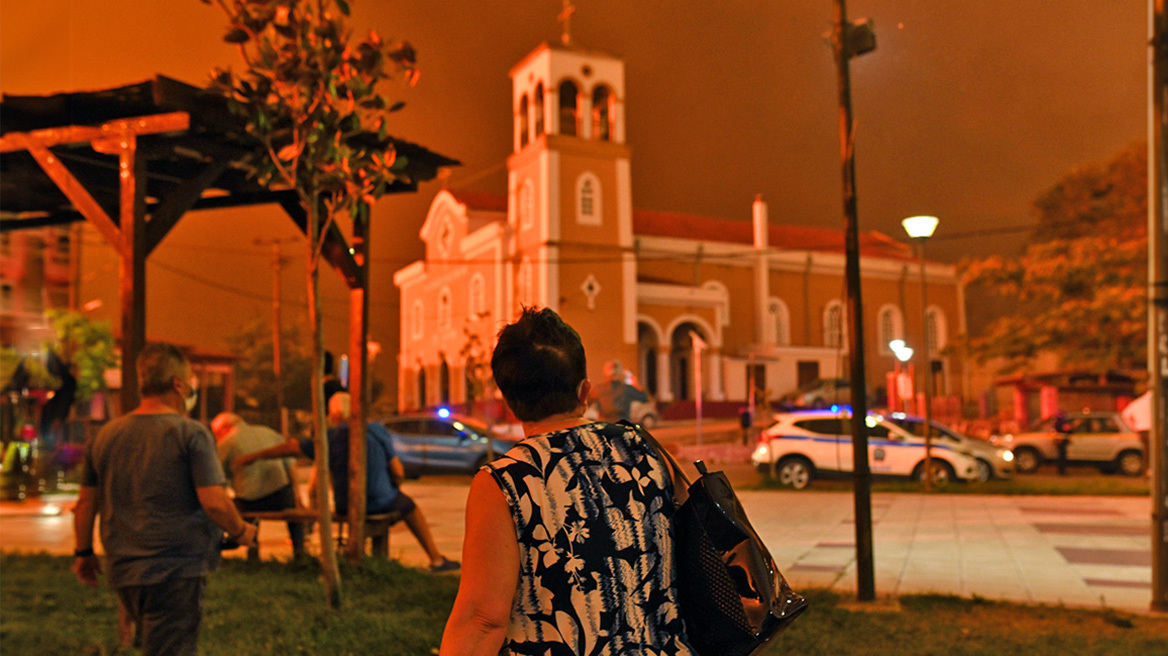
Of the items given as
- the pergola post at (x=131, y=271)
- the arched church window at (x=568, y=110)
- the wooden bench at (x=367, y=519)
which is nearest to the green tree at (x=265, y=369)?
the arched church window at (x=568, y=110)

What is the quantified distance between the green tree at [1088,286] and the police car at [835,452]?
8.84 meters

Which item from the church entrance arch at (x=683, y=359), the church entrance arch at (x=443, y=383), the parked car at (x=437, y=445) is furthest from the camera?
the church entrance arch at (x=443, y=383)

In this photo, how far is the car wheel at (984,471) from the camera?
18.8m

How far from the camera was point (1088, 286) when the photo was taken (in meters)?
27.6

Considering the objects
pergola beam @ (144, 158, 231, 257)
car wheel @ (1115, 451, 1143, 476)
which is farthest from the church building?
pergola beam @ (144, 158, 231, 257)

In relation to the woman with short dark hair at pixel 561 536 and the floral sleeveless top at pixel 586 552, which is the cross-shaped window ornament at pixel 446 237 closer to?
the woman with short dark hair at pixel 561 536

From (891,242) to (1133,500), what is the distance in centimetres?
4471

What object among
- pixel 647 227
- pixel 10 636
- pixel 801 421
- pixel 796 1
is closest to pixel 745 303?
pixel 647 227

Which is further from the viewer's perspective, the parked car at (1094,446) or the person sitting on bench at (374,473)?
the parked car at (1094,446)

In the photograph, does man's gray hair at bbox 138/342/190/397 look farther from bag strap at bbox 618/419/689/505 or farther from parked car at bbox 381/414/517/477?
parked car at bbox 381/414/517/477

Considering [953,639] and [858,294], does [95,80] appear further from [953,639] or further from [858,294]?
[953,639]

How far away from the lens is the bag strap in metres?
2.37

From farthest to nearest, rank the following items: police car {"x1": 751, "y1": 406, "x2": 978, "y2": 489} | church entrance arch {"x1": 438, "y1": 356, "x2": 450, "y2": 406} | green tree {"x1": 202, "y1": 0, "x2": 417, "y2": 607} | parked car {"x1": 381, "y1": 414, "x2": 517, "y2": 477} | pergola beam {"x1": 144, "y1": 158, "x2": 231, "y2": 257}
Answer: church entrance arch {"x1": 438, "y1": 356, "x2": 450, "y2": 406} < parked car {"x1": 381, "y1": 414, "x2": 517, "y2": 477} < police car {"x1": 751, "y1": 406, "x2": 978, "y2": 489} < pergola beam {"x1": 144, "y1": 158, "x2": 231, "y2": 257} < green tree {"x1": 202, "y1": 0, "x2": 417, "y2": 607}

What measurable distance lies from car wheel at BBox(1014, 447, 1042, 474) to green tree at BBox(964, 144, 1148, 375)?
16.4ft
